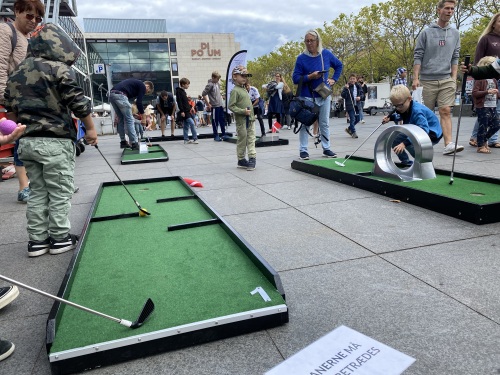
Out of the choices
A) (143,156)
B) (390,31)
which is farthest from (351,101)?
(390,31)

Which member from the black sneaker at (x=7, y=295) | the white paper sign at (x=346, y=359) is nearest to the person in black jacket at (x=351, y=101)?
the white paper sign at (x=346, y=359)

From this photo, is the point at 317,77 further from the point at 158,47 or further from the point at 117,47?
the point at 158,47

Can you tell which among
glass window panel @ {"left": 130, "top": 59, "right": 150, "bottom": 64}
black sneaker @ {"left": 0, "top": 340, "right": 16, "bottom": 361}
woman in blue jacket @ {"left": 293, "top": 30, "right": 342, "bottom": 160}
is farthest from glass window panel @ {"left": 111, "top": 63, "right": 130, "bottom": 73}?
black sneaker @ {"left": 0, "top": 340, "right": 16, "bottom": 361}

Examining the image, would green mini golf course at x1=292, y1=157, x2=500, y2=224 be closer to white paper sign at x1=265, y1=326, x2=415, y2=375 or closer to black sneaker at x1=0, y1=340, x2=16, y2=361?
white paper sign at x1=265, y1=326, x2=415, y2=375

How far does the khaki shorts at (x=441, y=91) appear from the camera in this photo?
22.5 ft

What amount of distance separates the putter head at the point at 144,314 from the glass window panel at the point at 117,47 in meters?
63.0

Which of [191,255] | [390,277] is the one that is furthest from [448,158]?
[191,255]

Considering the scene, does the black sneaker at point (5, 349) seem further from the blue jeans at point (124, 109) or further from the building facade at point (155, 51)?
the building facade at point (155, 51)

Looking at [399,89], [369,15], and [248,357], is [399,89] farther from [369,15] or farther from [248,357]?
[369,15]

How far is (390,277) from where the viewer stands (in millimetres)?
2537

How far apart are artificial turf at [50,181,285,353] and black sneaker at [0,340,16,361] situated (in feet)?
0.77

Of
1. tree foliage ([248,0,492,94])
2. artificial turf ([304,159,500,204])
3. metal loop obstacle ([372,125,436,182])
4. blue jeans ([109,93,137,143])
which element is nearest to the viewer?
artificial turf ([304,159,500,204])

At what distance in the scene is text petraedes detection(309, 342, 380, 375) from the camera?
165 cm

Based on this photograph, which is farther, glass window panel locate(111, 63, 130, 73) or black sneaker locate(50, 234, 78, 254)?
glass window panel locate(111, 63, 130, 73)
